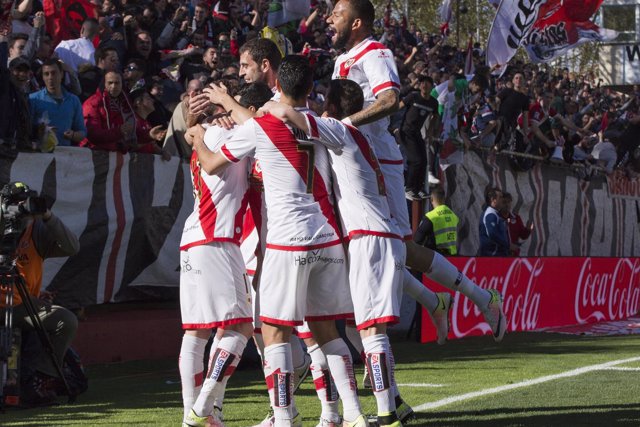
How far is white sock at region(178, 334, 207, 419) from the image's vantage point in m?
6.57

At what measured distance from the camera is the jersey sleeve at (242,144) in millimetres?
6137

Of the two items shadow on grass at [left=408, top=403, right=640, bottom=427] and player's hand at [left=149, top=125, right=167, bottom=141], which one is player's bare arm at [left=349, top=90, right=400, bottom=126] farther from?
player's hand at [left=149, top=125, right=167, bottom=141]

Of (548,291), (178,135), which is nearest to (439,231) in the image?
(548,291)

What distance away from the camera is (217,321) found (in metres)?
6.50

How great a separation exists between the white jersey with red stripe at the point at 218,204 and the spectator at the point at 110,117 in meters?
4.62

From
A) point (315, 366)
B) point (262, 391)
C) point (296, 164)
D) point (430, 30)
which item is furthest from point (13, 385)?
point (430, 30)

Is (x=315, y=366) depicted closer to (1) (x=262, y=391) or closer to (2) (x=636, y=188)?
(1) (x=262, y=391)

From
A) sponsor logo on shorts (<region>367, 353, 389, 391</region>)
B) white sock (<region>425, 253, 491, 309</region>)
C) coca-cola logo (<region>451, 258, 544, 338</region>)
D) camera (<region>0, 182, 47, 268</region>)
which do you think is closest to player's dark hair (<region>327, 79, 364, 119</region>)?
sponsor logo on shorts (<region>367, 353, 389, 391</region>)

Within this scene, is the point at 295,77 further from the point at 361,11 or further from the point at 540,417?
the point at 540,417

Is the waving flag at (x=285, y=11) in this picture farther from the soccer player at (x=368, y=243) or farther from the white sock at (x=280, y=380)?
the white sock at (x=280, y=380)

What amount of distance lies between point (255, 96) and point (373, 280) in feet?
4.46

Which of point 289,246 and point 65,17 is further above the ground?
point 65,17

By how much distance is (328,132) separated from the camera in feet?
20.1

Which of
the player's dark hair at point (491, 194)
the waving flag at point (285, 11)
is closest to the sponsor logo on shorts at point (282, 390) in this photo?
the player's dark hair at point (491, 194)
